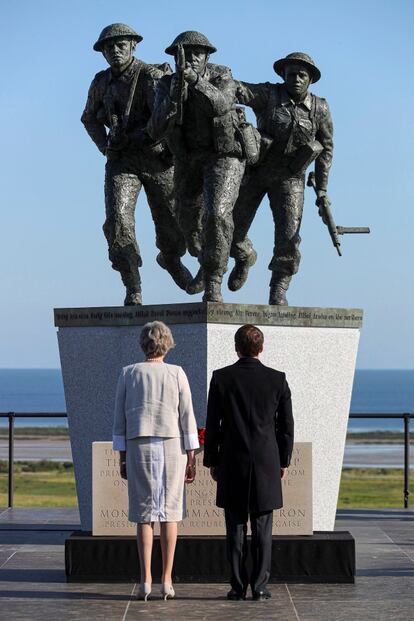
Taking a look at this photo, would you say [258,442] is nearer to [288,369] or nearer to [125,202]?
[288,369]

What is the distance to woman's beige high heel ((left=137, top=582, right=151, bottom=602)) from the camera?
29.4 feet

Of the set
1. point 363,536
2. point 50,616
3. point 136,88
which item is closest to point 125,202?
point 136,88

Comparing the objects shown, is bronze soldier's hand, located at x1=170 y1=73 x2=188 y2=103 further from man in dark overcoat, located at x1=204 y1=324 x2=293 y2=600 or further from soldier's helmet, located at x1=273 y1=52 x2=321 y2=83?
man in dark overcoat, located at x1=204 y1=324 x2=293 y2=600

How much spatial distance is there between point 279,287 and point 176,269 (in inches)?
41.4

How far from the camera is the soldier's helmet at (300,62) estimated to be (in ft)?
41.5

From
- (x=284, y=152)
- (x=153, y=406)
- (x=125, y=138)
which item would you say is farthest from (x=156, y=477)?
(x=284, y=152)

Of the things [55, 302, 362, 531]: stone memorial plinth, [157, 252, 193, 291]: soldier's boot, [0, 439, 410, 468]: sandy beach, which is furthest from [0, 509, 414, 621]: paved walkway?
[0, 439, 410, 468]: sandy beach

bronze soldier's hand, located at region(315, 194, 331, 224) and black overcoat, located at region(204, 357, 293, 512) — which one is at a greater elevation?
bronze soldier's hand, located at region(315, 194, 331, 224)

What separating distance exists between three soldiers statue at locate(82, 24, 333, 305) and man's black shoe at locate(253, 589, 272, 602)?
10.3 feet

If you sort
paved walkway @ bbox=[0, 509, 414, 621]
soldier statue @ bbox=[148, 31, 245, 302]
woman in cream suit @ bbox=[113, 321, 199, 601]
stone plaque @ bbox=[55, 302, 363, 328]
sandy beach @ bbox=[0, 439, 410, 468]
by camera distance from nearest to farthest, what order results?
paved walkway @ bbox=[0, 509, 414, 621] < woman in cream suit @ bbox=[113, 321, 199, 601] < stone plaque @ bbox=[55, 302, 363, 328] < soldier statue @ bbox=[148, 31, 245, 302] < sandy beach @ bbox=[0, 439, 410, 468]

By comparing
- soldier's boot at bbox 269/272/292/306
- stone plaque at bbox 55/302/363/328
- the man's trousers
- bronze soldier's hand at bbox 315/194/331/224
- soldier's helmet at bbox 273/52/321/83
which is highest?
soldier's helmet at bbox 273/52/321/83

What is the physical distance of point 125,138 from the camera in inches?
487

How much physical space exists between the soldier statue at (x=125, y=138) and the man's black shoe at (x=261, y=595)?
3913mm

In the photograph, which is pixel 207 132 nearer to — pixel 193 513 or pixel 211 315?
Answer: pixel 211 315
